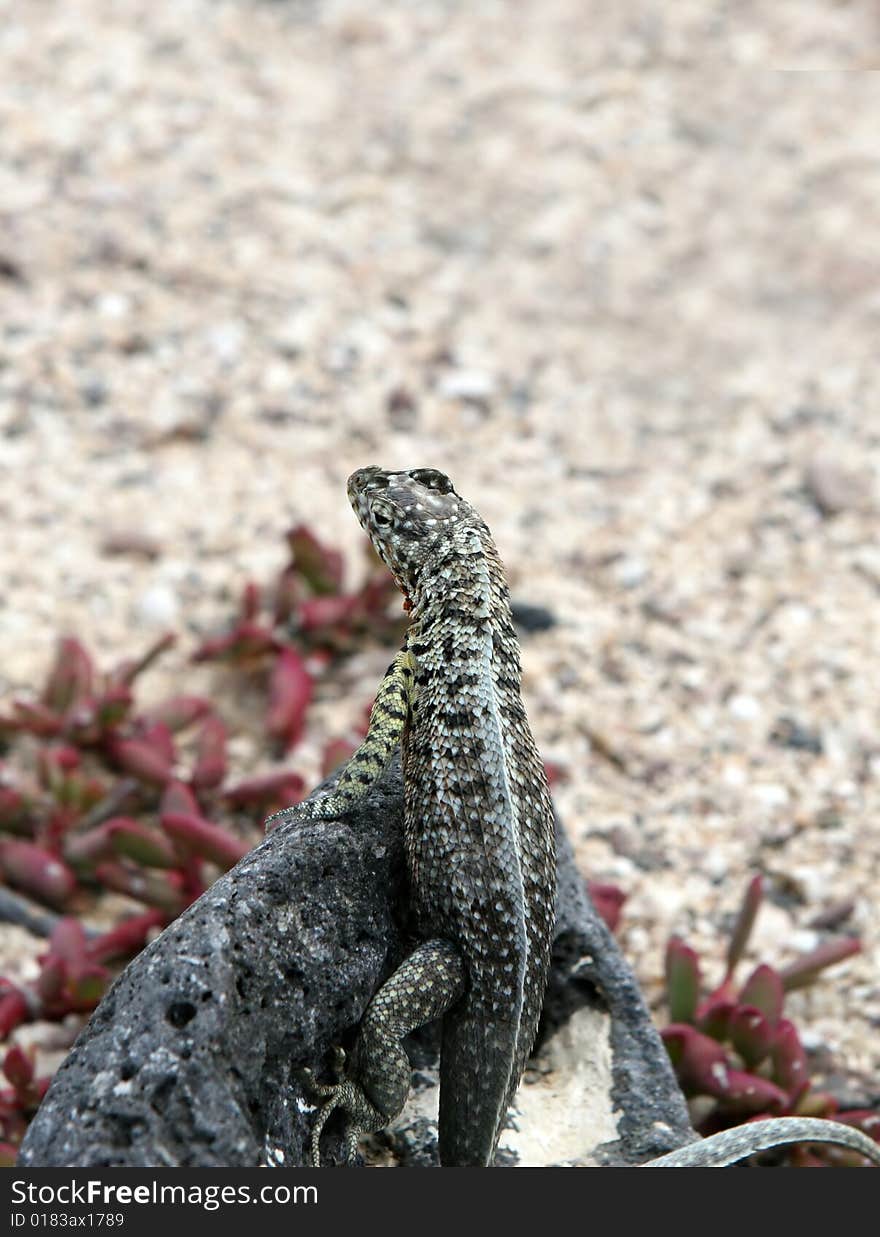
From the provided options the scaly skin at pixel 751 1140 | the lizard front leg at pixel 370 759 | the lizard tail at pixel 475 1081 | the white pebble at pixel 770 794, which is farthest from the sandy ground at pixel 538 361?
the lizard front leg at pixel 370 759

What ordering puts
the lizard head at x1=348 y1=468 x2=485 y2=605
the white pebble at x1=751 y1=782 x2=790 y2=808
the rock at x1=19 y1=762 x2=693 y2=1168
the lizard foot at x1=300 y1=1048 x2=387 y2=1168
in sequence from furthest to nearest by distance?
the white pebble at x1=751 y1=782 x2=790 y2=808 → the lizard head at x1=348 y1=468 x2=485 y2=605 → the lizard foot at x1=300 y1=1048 x2=387 y2=1168 → the rock at x1=19 y1=762 x2=693 y2=1168

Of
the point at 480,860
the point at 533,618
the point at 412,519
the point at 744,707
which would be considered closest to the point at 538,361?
the point at 533,618

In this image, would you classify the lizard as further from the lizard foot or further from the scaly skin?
the scaly skin

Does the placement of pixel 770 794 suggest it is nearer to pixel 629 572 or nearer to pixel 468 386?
pixel 629 572

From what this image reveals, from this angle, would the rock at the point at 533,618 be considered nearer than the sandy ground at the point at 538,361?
No

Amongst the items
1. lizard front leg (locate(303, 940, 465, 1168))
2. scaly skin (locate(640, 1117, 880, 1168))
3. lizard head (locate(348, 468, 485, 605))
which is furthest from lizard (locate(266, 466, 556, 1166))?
scaly skin (locate(640, 1117, 880, 1168))

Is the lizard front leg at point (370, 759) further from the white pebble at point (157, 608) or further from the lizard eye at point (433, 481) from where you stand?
the white pebble at point (157, 608)

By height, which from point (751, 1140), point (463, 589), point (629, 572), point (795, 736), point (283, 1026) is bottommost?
point (751, 1140)
